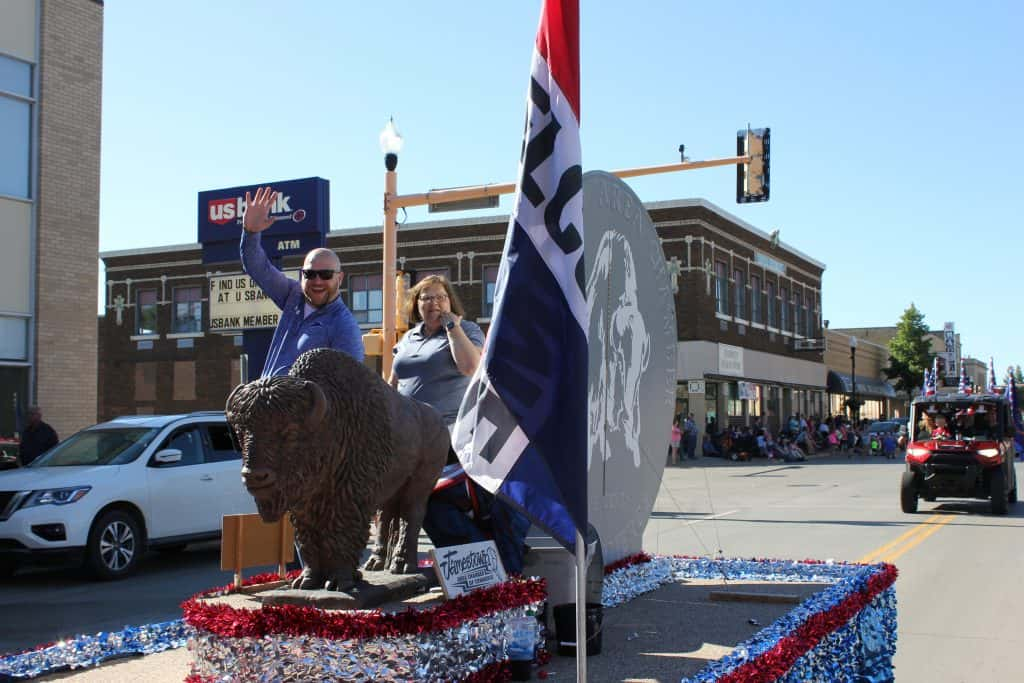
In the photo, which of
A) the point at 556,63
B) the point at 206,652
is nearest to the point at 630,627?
the point at 206,652

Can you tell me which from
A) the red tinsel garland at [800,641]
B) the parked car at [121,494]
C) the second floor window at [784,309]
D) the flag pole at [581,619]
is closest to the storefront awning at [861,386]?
the second floor window at [784,309]

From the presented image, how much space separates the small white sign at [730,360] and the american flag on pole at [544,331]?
41.0 metres

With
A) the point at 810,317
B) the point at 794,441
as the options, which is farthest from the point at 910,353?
the point at 794,441

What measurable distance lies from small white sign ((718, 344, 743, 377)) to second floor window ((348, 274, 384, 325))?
15167 millimetres

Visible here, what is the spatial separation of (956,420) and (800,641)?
1543 cm

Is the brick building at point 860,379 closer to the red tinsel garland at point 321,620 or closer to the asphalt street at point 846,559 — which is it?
the asphalt street at point 846,559

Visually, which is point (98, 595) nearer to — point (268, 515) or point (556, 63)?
point (268, 515)

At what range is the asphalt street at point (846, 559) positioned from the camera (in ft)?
23.9

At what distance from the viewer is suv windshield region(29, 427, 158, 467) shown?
11641 mm

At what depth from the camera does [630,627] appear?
4.67 metres

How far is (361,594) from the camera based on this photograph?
11.0ft

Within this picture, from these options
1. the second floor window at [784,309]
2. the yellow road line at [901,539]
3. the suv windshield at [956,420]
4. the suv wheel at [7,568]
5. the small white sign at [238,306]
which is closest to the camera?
the suv wheel at [7,568]

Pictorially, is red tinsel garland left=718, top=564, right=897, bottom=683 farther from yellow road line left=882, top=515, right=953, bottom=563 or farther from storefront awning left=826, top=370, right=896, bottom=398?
storefront awning left=826, top=370, right=896, bottom=398

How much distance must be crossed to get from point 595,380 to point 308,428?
7.98 ft
